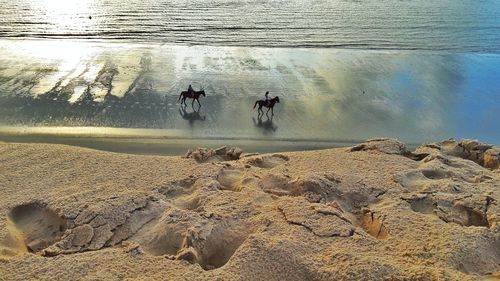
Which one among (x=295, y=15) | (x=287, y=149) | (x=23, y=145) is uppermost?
(x=295, y=15)

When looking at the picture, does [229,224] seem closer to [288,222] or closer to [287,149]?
[288,222]

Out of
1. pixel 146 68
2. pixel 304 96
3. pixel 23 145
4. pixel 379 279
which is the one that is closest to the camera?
pixel 379 279

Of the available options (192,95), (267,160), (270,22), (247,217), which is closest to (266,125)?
(192,95)

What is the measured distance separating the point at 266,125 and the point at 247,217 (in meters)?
3.31

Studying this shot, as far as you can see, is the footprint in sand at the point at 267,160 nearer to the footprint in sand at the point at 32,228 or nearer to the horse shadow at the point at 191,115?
the footprint in sand at the point at 32,228

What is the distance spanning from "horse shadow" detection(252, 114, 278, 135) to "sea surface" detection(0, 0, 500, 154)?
1.3 inches

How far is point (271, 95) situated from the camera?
832 cm

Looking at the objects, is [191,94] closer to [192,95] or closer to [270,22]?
[192,95]

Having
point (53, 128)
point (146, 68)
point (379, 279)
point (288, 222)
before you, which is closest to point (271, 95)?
point (146, 68)

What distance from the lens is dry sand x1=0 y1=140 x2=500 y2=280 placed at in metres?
3.35

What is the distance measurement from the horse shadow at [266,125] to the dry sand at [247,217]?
65.2 inches

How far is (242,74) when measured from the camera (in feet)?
30.6

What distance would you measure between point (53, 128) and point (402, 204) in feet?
15.9

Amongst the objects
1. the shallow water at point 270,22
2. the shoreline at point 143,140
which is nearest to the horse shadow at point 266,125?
the shoreline at point 143,140
